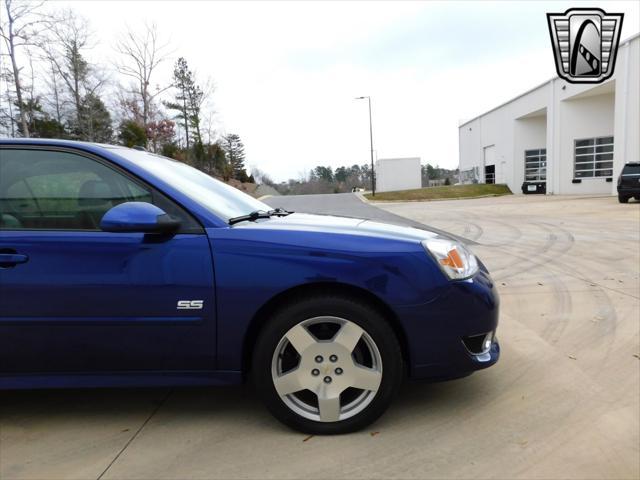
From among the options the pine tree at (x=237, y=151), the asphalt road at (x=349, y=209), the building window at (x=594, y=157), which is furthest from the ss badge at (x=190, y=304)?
the pine tree at (x=237, y=151)

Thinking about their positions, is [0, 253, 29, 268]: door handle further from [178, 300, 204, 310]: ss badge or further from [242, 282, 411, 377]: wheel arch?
[242, 282, 411, 377]: wheel arch

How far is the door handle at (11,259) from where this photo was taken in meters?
2.30

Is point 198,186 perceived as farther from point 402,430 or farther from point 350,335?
point 402,430

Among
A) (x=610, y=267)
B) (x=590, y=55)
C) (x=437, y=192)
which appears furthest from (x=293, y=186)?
(x=610, y=267)

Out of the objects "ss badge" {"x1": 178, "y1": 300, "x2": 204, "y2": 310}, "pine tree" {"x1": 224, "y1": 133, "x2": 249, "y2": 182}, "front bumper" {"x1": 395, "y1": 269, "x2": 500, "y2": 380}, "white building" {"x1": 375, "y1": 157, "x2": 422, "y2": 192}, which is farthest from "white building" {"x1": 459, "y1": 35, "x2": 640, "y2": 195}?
Result: "pine tree" {"x1": 224, "y1": 133, "x2": 249, "y2": 182}

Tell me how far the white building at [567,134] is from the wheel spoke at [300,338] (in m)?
26.3

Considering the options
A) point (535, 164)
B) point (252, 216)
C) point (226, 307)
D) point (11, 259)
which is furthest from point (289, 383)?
point (535, 164)

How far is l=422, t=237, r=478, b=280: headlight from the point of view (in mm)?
2428

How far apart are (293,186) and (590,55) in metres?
83.3

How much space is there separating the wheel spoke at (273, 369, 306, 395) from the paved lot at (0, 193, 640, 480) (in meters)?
0.27

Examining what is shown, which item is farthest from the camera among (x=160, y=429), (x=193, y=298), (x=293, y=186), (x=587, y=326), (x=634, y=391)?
(x=293, y=186)

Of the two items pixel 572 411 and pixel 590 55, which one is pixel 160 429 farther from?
pixel 590 55

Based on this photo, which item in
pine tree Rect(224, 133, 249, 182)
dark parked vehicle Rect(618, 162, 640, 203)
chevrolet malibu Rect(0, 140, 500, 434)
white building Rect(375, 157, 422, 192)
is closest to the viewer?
chevrolet malibu Rect(0, 140, 500, 434)

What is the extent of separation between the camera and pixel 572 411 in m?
2.57
